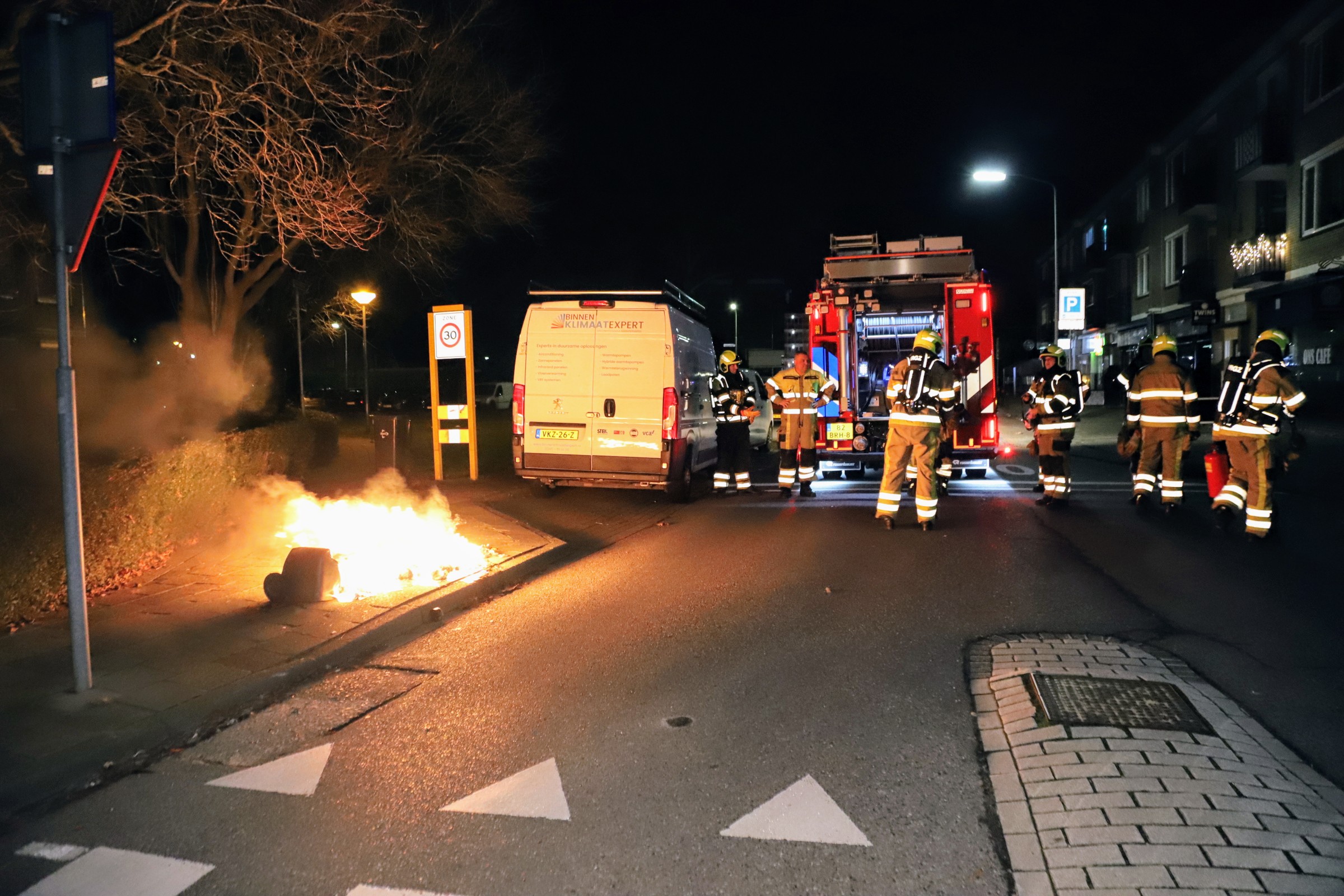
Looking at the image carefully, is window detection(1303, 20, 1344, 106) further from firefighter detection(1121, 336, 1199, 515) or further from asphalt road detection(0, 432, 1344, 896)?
asphalt road detection(0, 432, 1344, 896)

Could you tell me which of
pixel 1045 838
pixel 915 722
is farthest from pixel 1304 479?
pixel 1045 838

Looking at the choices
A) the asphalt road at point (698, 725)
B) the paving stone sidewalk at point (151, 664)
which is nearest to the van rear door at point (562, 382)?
the asphalt road at point (698, 725)

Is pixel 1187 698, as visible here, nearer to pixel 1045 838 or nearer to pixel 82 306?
pixel 1045 838

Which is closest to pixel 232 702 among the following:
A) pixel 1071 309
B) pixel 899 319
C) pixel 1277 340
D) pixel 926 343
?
pixel 926 343

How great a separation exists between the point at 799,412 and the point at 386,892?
A: 9.98 metres

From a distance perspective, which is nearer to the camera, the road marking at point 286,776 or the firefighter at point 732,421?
the road marking at point 286,776

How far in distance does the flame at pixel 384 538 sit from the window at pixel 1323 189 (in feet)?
66.1

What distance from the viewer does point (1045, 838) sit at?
3496 mm

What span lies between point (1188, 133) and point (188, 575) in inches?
1239

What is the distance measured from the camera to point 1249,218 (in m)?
25.9

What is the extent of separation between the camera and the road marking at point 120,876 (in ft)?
11.1

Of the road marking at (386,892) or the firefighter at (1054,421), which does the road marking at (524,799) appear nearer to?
the road marking at (386,892)

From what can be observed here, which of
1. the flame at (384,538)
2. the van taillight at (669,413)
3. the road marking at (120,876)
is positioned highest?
the van taillight at (669,413)

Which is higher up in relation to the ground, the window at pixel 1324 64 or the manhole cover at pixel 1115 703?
the window at pixel 1324 64
